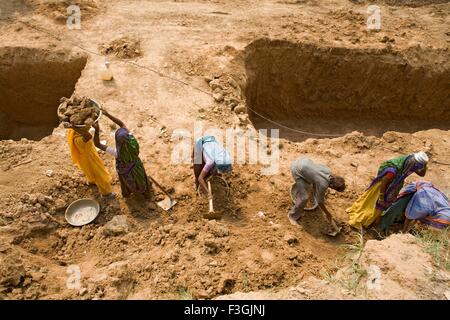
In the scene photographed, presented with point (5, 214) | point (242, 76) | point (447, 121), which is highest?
point (242, 76)

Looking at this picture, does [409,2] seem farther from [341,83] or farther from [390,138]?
[390,138]

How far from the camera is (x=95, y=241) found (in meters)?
4.53

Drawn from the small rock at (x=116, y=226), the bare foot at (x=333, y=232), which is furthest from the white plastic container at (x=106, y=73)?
the bare foot at (x=333, y=232)

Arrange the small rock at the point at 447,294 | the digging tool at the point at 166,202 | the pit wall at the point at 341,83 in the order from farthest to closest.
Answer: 1. the pit wall at the point at 341,83
2. the digging tool at the point at 166,202
3. the small rock at the point at 447,294

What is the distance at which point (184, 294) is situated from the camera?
3.73m

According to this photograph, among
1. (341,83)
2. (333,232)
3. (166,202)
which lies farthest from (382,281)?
(341,83)

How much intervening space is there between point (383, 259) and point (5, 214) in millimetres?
4300

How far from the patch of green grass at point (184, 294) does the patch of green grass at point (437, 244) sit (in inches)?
96.3

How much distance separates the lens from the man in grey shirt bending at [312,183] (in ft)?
14.6

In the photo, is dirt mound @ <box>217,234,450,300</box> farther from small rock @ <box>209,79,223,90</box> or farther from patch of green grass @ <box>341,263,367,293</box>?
small rock @ <box>209,79,223,90</box>

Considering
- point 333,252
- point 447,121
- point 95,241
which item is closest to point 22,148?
point 95,241

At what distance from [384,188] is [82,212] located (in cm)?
384

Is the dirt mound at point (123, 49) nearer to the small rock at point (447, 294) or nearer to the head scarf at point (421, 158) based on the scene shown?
the head scarf at point (421, 158)
